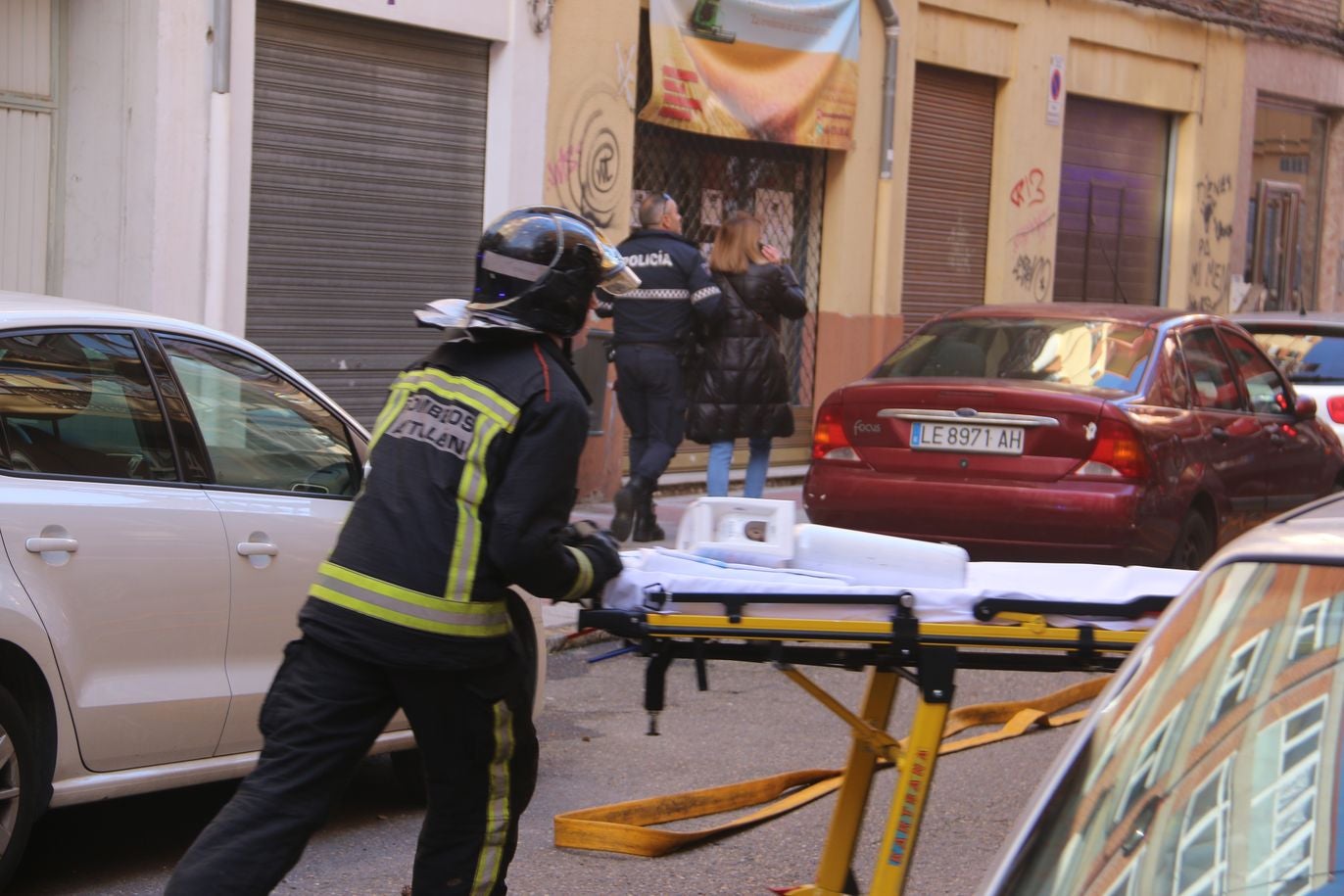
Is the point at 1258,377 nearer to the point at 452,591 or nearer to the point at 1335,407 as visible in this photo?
the point at 1335,407

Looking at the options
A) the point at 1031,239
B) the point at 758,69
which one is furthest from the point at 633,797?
the point at 1031,239

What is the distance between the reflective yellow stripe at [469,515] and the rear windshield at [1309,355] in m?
9.69

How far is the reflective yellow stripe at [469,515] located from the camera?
354cm

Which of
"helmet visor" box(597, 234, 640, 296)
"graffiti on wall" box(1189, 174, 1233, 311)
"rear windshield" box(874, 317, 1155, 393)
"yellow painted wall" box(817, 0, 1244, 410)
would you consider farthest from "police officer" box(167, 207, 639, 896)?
"graffiti on wall" box(1189, 174, 1233, 311)

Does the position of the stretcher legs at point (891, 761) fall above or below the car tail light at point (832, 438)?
below

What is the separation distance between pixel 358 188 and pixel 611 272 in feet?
25.2

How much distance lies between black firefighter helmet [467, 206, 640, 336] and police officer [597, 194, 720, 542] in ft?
21.6

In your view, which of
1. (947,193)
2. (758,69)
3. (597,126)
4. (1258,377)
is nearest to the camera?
(1258,377)

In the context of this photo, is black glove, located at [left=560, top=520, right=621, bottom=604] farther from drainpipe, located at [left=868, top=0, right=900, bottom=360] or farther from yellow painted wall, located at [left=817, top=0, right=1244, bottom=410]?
drainpipe, located at [left=868, top=0, right=900, bottom=360]

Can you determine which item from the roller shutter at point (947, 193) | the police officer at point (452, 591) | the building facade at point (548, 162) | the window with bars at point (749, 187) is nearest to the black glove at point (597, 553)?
the police officer at point (452, 591)

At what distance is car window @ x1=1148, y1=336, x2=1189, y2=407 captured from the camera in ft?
28.2

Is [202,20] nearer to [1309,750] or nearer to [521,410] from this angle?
[521,410]

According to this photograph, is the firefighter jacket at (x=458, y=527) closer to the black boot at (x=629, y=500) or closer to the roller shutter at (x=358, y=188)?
the black boot at (x=629, y=500)

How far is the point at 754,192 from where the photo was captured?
14867mm
